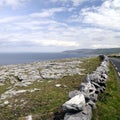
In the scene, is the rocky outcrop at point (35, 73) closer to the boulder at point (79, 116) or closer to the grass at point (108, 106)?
the grass at point (108, 106)

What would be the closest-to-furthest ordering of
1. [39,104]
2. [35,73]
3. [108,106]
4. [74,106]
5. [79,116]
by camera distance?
[79,116] < [74,106] < [108,106] < [39,104] < [35,73]

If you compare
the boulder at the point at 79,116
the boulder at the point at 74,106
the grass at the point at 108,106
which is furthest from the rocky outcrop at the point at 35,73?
the boulder at the point at 79,116

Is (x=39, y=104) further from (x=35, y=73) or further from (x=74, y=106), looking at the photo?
(x=35, y=73)

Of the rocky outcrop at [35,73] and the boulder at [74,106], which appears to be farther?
the rocky outcrop at [35,73]

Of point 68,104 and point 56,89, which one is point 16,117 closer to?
point 68,104

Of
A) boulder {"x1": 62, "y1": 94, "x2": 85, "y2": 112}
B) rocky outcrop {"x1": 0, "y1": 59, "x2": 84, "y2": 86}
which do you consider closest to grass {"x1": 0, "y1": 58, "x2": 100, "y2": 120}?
boulder {"x1": 62, "y1": 94, "x2": 85, "y2": 112}

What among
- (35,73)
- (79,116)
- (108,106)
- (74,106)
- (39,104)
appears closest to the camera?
(79,116)

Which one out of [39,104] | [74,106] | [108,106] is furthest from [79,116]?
[39,104]

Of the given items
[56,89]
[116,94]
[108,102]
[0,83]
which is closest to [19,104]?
[56,89]

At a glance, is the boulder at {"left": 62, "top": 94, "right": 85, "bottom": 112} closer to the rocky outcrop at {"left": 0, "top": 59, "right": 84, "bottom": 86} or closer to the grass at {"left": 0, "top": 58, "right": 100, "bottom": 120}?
the grass at {"left": 0, "top": 58, "right": 100, "bottom": 120}

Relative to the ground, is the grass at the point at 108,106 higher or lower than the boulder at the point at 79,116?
lower

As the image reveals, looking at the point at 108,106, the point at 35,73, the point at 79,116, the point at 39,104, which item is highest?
the point at 79,116

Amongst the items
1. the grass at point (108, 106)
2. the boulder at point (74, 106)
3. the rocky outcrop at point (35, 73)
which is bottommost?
the grass at point (108, 106)

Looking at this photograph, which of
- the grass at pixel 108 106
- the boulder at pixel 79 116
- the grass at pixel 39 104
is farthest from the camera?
the grass at pixel 108 106
